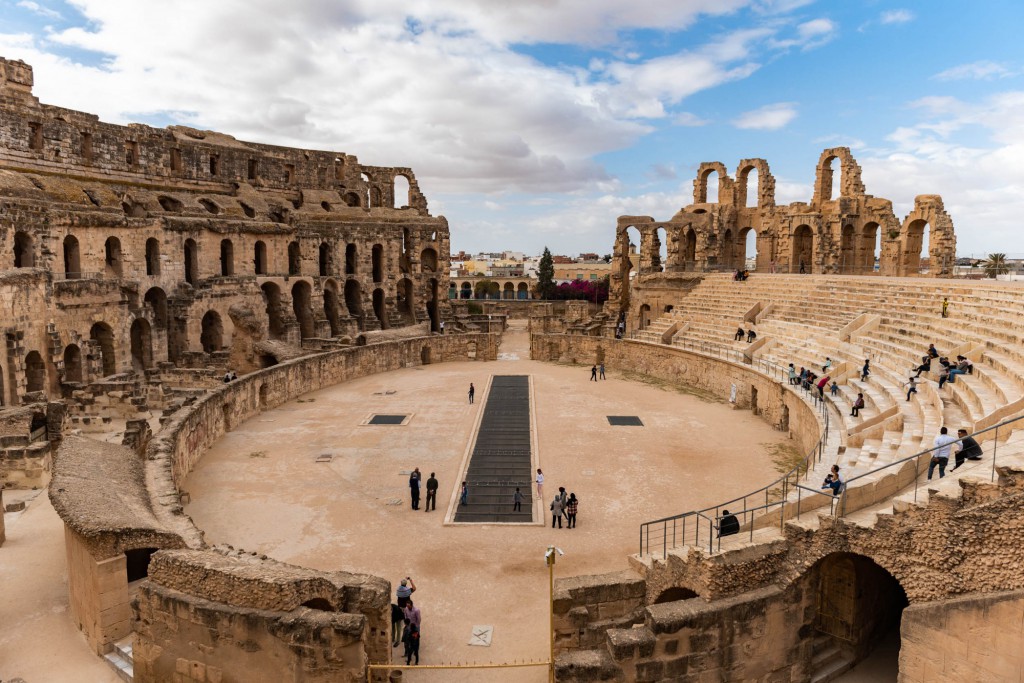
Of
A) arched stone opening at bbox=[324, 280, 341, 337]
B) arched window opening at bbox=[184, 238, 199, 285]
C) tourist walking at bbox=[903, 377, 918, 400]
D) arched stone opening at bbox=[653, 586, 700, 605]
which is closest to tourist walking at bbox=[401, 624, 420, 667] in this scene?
arched stone opening at bbox=[653, 586, 700, 605]

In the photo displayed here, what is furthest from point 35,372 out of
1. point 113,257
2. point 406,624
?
point 406,624

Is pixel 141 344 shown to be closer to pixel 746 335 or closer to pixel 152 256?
pixel 152 256

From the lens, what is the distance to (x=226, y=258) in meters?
36.0

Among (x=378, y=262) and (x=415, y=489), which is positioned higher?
(x=378, y=262)

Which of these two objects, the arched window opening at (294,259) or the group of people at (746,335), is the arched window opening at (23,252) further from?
the group of people at (746,335)

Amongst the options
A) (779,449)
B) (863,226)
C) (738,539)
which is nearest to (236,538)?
(738,539)

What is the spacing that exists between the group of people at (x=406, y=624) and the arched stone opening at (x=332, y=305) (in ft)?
99.7

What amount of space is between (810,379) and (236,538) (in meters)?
15.5

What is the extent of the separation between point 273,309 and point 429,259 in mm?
10979

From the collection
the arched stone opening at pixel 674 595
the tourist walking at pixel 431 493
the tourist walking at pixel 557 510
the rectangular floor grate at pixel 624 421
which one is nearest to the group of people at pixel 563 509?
the tourist walking at pixel 557 510

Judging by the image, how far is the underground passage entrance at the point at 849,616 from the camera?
980 cm

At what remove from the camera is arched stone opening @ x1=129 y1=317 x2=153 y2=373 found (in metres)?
29.2

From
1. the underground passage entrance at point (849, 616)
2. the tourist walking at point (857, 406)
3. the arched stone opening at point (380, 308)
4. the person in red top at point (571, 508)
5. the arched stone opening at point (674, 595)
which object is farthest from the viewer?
the arched stone opening at point (380, 308)

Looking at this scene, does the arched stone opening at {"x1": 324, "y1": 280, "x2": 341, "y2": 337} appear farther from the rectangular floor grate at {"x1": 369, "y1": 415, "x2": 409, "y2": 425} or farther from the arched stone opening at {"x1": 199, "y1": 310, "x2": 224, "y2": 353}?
the rectangular floor grate at {"x1": 369, "y1": 415, "x2": 409, "y2": 425}
